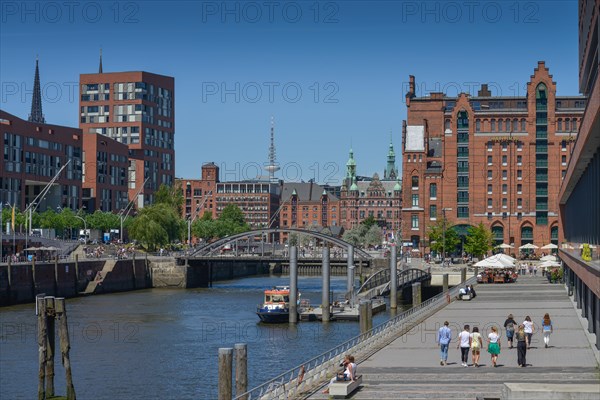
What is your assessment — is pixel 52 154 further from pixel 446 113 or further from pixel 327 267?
pixel 327 267

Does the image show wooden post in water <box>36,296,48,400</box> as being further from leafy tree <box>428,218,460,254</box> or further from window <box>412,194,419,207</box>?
window <box>412,194,419,207</box>

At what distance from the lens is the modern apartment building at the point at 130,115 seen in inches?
7648

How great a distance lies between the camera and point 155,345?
5841 centimetres

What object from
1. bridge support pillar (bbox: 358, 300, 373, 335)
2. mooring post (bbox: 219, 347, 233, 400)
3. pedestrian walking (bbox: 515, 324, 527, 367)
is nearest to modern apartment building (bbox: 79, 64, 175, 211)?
bridge support pillar (bbox: 358, 300, 373, 335)

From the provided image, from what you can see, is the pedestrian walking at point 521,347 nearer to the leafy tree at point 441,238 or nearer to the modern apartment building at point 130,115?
the leafy tree at point 441,238

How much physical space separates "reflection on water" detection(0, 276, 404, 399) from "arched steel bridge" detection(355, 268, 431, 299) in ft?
29.5

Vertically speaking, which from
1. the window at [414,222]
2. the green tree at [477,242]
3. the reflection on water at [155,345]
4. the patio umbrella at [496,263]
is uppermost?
the window at [414,222]

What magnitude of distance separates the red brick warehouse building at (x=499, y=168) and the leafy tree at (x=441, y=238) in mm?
2936

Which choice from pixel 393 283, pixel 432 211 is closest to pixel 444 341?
pixel 393 283

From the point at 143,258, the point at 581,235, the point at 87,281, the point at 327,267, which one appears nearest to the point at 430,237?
the point at 143,258

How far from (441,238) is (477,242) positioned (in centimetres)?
569

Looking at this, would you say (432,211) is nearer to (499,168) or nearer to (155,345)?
(499,168)

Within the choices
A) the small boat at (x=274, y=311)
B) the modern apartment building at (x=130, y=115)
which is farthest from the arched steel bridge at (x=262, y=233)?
the modern apartment building at (x=130, y=115)

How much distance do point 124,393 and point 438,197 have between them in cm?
9721
